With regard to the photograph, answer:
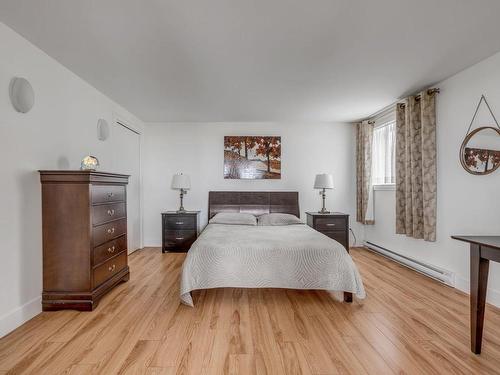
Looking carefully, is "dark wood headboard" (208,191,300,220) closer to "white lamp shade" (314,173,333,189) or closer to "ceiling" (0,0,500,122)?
"white lamp shade" (314,173,333,189)

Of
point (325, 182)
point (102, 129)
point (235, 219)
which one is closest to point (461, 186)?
point (325, 182)

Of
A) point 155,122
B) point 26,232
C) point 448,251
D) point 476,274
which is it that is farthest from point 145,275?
point 448,251

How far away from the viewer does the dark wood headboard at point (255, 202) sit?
4625 millimetres

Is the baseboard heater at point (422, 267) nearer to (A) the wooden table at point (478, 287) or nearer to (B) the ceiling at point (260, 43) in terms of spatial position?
(A) the wooden table at point (478, 287)

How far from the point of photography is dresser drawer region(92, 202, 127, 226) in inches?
94.1

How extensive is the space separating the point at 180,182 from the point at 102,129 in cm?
140

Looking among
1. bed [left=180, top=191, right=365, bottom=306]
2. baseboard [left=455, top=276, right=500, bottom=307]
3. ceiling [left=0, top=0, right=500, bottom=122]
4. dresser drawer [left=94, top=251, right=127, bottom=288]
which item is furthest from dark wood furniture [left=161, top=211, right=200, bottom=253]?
baseboard [left=455, top=276, right=500, bottom=307]

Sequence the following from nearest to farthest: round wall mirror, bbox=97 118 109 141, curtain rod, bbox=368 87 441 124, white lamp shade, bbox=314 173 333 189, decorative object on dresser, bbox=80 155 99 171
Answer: decorative object on dresser, bbox=80 155 99 171, curtain rod, bbox=368 87 441 124, round wall mirror, bbox=97 118 109 141, white lamp shade, bbox=314 173 333 189

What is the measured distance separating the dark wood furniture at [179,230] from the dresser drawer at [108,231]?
138cm

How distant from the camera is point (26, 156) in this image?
7.21 feet

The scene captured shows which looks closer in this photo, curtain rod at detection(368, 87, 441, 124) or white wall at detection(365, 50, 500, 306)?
white wall at detection(365, 50, 500, 306)

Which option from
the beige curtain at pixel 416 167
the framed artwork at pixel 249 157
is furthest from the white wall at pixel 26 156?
the beige curtain at pixel 416 167

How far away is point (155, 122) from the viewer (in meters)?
4.86

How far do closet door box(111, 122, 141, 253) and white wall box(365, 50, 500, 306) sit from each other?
426cm
